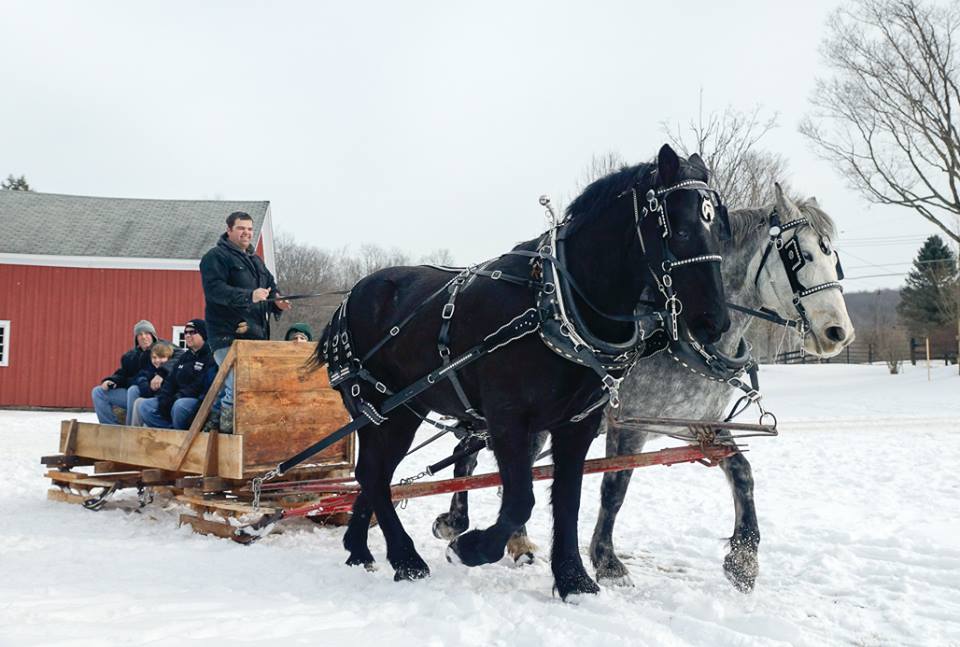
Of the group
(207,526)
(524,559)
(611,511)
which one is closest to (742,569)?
(611,511)

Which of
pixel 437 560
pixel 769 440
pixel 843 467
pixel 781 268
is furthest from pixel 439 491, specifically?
pixel 769 440

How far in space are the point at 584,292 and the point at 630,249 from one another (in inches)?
12.3

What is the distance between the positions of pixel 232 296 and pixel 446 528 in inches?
94.3

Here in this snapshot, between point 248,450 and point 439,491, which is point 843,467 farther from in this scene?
point 248,450

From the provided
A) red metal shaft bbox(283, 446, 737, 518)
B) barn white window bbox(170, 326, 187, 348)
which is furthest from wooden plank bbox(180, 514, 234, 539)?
barn white window bbox(170, 326, 187, 348)

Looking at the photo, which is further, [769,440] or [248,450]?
[769,440]

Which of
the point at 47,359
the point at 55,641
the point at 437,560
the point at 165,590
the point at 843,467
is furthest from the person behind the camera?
the point at 47,359

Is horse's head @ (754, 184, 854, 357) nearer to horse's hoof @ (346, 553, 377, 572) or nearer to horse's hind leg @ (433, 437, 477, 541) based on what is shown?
horse's hind leg @ (433, 437, 477, 541)

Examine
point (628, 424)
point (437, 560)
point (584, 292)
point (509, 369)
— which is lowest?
point (437, 560)

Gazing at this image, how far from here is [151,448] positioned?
6.66 m

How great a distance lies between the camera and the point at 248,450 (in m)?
5.89

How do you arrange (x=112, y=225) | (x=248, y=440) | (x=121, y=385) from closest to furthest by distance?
(x=248, y=440) < (x=121, y=385) < (x=112, y=225)

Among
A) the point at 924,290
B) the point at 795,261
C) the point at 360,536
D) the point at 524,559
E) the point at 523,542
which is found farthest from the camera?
the point at 924,290

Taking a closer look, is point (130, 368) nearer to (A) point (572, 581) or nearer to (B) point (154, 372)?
(B) point (154, 372)
